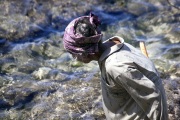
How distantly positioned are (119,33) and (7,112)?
10.4ft

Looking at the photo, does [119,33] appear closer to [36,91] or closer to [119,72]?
[36,91]

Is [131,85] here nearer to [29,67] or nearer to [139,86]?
[139,86]

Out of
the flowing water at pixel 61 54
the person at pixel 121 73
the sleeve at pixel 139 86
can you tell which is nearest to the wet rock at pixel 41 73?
the flowing water at pixel 61 54

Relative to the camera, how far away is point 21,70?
235 inches

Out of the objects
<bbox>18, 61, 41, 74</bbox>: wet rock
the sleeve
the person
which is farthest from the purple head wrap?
<bbox>18, 61, 41, 74</bbox>: wet rock

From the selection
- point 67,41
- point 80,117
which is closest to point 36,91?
point 80,117

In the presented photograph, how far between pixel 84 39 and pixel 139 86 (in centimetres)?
50

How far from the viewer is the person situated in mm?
2469

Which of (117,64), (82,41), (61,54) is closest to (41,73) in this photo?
(61,54)

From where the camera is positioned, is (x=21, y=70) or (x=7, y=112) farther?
(x=21, y=70)

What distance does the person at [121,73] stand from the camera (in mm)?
2469

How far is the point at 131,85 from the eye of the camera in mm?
2490

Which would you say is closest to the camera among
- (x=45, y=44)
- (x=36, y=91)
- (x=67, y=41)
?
(x=67, y=41)

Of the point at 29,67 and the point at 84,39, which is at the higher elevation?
the point at 84,39
